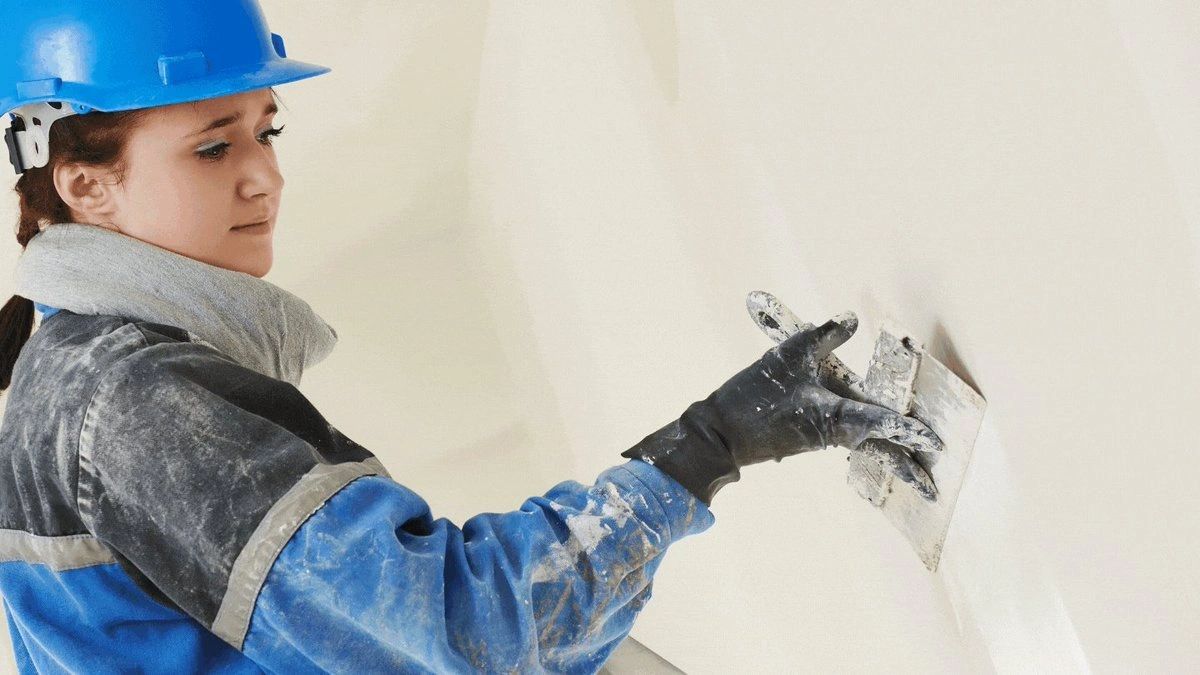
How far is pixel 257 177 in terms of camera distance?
163cm

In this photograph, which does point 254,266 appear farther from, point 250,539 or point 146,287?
point 250,539

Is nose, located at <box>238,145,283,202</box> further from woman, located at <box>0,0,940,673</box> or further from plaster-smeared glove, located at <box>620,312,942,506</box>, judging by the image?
plaster-smeared glove, located at <box>620,312,942,506</box>

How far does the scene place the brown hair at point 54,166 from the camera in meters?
1.56

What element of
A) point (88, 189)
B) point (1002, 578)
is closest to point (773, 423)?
point (1002, 578)

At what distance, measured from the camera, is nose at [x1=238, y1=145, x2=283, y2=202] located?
1628 millimetres

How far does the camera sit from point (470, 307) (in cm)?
330

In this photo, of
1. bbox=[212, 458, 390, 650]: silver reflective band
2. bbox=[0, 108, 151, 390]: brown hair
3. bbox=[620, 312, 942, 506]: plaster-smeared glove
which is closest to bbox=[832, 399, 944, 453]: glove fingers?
bbox=[620, 312, 942, 506]: plaster-smeared glove

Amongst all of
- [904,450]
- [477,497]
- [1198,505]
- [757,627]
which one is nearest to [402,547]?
[904,450]

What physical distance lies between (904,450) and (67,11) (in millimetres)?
1222

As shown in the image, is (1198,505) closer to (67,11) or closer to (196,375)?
(196,375)

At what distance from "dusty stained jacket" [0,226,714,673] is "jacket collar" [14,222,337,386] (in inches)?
0.8

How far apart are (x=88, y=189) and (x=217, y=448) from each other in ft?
1.60

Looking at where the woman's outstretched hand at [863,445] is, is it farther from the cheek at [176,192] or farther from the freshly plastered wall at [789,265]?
the cheek at [176,192]

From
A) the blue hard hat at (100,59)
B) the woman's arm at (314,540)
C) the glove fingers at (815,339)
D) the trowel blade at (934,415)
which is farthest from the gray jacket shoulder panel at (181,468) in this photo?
the trowel blade at (934,415)
